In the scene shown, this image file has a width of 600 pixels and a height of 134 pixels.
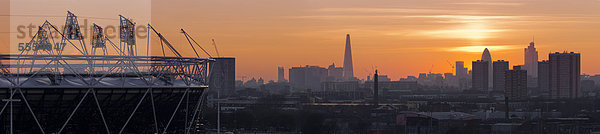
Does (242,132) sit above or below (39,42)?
below

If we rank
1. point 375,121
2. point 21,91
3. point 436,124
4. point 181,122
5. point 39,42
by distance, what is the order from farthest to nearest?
point 375,121, point 436,124, point 181,122, point 39,42, point 21,91

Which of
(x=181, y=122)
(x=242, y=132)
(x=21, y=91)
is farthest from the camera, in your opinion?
(x=242, y=132)

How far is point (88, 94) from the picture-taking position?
7131cm

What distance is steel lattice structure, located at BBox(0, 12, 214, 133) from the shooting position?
69.9 m

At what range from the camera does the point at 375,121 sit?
193750mm

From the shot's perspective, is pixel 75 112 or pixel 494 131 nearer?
pixel 75 112

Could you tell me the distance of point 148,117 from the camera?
75.8 meters

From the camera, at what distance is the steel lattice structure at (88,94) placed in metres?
69.9

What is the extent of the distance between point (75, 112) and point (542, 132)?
10475 centimetres

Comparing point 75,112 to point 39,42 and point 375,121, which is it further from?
point 375,121

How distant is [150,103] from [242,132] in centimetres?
7420

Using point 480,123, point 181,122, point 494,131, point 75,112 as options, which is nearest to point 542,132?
point 494,131

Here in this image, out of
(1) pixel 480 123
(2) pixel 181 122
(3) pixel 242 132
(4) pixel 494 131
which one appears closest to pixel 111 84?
(2) pixel 181 122

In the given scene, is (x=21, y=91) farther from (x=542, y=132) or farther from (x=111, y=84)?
(x=542, y=132)
